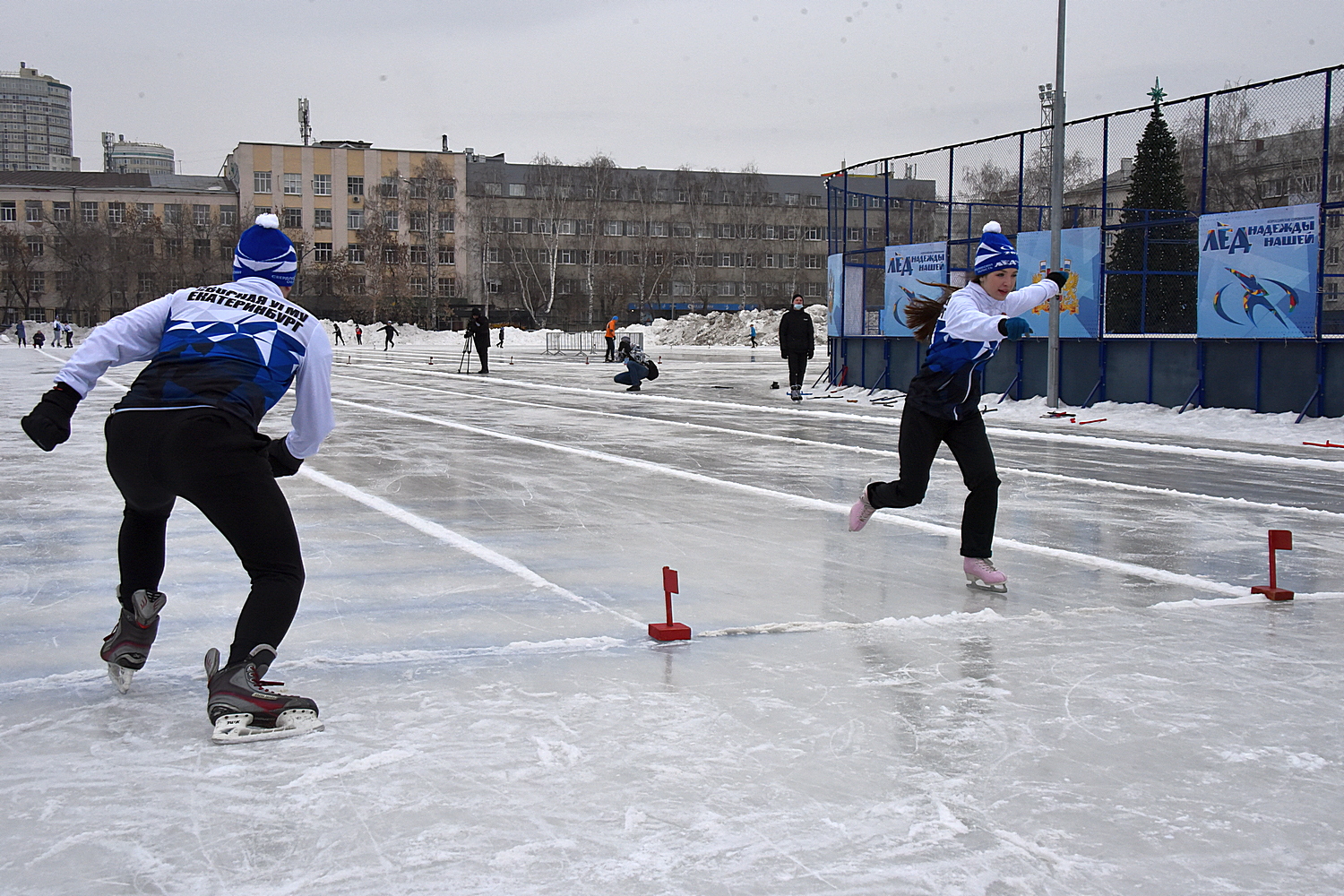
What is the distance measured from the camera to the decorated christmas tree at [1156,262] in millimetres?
22297

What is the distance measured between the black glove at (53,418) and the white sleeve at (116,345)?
0.03 meters

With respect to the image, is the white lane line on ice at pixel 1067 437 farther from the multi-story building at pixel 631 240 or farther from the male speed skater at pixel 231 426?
the multi-story building at pixel 631 240

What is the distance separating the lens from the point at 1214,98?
1847cm

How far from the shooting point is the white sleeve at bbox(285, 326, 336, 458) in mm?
4133

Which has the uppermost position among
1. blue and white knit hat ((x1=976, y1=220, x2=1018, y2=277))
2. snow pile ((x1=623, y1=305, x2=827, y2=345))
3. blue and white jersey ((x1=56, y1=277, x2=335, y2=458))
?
snow pile ((x1=623, y1=305, x2=827, y2=345))

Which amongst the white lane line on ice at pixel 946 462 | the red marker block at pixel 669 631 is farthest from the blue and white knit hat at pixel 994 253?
the red marker block at pixel 669 631

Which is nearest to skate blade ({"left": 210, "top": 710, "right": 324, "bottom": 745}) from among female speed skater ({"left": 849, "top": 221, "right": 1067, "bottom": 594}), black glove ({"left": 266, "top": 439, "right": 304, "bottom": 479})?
black glove ({"left": 266, "top": 439, "right": 304, "bottom": 479})

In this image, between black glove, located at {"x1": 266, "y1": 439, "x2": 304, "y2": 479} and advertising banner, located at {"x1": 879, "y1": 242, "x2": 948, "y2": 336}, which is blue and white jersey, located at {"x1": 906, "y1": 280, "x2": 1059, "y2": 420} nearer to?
black glove, located at {"x1": 266, "y1": 439, "x2": 304, "y2": 479}

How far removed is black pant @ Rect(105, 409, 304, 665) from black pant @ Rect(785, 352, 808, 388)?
18752mm

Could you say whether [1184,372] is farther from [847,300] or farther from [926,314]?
[926,314]

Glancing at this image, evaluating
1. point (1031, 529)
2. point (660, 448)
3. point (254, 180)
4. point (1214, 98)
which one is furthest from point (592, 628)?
point (254, 180)

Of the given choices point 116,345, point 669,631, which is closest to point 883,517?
point 669,631

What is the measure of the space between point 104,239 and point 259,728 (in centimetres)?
9405

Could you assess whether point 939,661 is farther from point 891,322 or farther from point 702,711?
point 891,322
